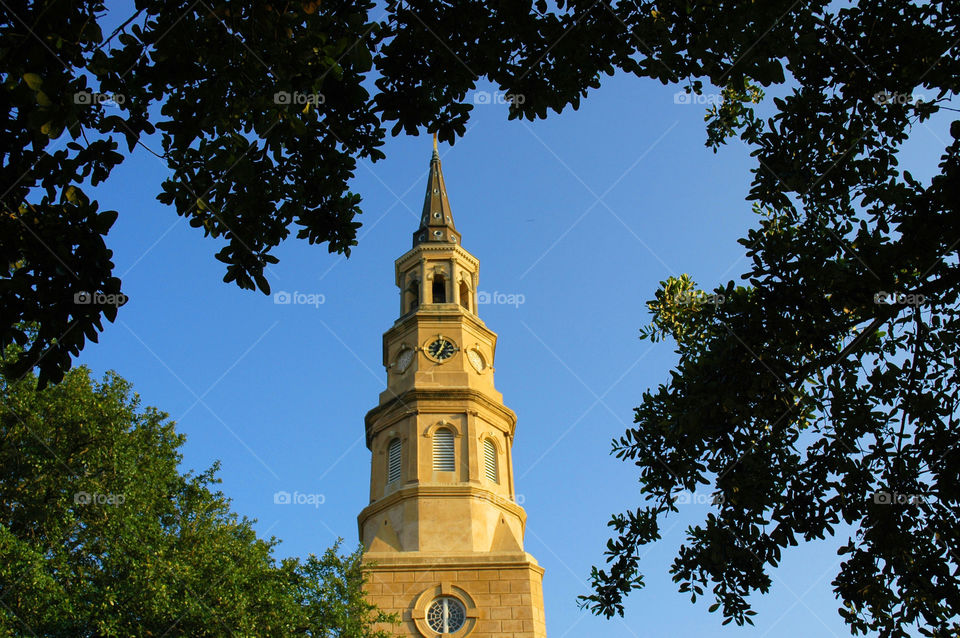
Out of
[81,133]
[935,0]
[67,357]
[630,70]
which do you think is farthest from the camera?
[935,0]

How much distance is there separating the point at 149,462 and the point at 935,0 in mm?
17106

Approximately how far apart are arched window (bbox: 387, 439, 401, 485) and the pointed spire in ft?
33.2

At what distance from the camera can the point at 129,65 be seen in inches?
294

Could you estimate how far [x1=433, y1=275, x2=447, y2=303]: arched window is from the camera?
1550 inches

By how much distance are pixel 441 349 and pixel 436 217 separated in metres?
8.42

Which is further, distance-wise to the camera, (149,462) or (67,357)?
(149,462)

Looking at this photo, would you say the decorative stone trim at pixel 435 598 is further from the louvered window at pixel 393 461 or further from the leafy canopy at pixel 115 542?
the leafy canopy at pixel 115 542

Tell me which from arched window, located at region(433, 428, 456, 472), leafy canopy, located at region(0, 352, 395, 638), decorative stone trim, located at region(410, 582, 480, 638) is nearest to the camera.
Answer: leafy canopy, located at region(0, 352, 395, 638)

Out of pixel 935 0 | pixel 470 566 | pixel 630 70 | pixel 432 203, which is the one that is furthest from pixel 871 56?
pixel 432 203

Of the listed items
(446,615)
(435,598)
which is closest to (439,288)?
(435,598)

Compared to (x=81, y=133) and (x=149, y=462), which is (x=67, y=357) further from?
(x=149, y=462)

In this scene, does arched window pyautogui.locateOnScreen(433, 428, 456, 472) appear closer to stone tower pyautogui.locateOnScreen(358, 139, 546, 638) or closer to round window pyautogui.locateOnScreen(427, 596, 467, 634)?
stone tower pyautogui.locateOnScreen(358, 139, 546, 638)

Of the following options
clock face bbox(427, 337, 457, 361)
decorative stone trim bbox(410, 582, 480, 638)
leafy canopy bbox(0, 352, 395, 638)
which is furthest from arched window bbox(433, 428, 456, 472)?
leafy canopy bbox(0, 352, 395, 638)

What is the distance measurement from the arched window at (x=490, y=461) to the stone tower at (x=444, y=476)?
1.8 inches
